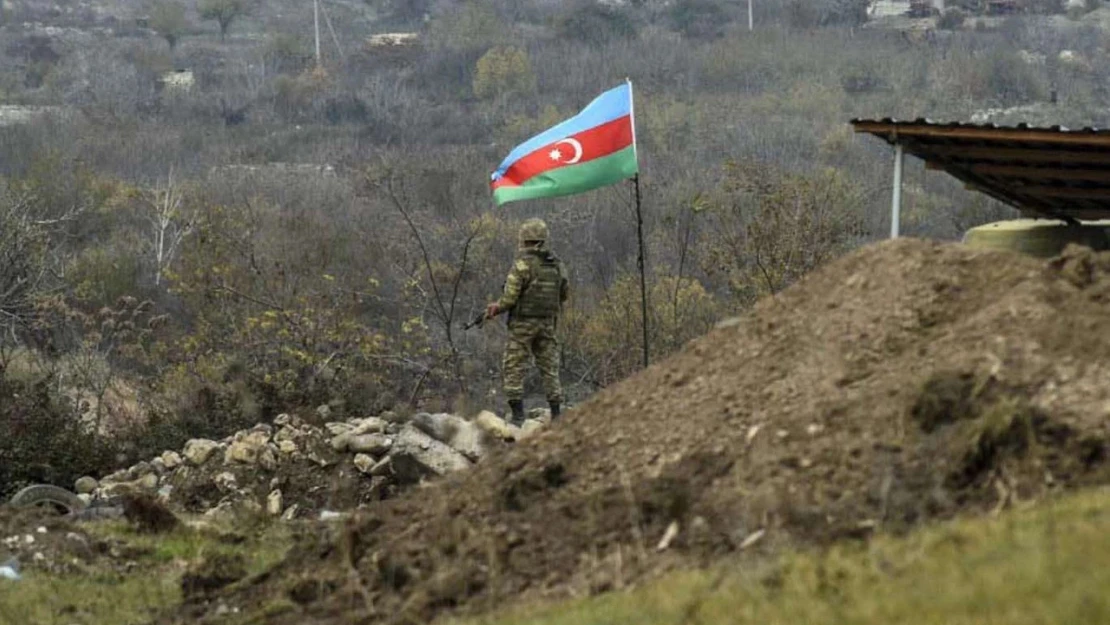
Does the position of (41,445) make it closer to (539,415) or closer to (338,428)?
(338,428)

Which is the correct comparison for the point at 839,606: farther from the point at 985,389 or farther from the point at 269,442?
the point at 269,442

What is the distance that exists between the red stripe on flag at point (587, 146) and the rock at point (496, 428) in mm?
2191

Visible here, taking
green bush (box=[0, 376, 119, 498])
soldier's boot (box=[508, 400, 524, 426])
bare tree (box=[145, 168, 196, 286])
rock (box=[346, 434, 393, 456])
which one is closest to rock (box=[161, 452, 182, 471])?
green bush (box=[0, 376, 119, 498])

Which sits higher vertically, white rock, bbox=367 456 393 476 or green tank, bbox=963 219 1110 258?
green tank, bbox=963 219 1110 258

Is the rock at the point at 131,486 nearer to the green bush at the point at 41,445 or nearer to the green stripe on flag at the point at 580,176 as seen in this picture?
the green bush at the point at 41,445

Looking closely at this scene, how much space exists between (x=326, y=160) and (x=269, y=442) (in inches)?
1977

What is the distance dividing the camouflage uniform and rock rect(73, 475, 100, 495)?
382cm

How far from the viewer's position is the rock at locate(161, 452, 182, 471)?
17.0 metres

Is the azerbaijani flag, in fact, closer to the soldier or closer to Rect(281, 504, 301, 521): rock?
the soldier

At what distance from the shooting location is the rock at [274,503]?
14.8m

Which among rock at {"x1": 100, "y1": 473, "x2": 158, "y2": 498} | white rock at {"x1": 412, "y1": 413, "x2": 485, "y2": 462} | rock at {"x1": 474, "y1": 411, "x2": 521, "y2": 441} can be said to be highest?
white rock at {"x1": 412, "y1": 413, "x2": 485, "y2": 462}

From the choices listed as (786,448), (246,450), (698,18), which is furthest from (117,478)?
(698,18)

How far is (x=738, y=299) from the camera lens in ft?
95.4

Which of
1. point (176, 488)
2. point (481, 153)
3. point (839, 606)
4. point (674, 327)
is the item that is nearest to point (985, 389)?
point (839, 606)
